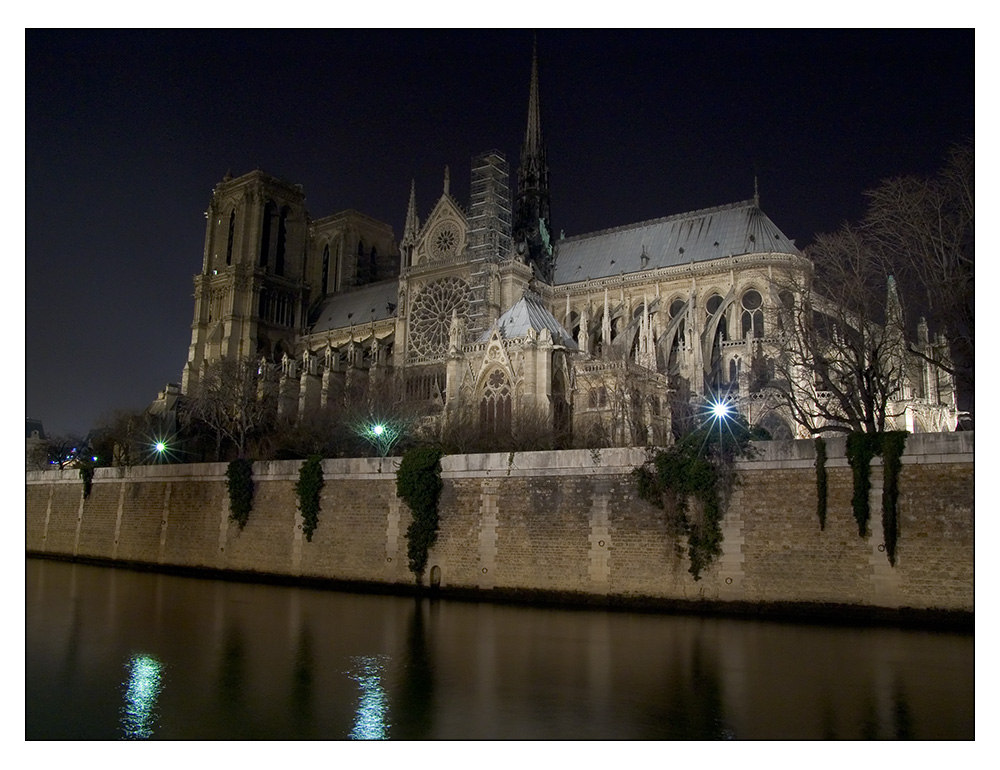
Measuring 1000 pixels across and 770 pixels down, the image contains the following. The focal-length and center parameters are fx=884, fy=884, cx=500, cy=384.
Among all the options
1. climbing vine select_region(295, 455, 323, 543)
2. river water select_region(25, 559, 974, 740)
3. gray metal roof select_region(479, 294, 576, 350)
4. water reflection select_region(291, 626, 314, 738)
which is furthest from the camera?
gray metal roof select_region(479, 294, 576, 350)

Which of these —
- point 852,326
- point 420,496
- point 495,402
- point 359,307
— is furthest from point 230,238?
point 852,326

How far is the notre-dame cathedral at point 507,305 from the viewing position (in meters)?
32.2

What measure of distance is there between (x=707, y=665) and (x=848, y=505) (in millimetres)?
5654

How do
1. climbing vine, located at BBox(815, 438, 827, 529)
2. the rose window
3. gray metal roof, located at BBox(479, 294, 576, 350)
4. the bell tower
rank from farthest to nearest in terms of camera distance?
the bell tower, the rose window, gray metal roof, located at BBox(479, 294, 576, 350), climbing vine, located at BBox(815, 438, 827, 529)

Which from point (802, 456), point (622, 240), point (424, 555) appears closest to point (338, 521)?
point (424, 555)

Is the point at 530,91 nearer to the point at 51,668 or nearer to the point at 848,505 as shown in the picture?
the point at 848,505

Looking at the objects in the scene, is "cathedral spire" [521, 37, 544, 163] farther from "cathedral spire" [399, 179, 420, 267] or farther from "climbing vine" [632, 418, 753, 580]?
"climbing vine" [632, 418, 753, 580]

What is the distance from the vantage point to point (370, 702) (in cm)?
999

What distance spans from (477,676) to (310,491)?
12.8 metres

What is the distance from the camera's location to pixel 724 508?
57.2ft

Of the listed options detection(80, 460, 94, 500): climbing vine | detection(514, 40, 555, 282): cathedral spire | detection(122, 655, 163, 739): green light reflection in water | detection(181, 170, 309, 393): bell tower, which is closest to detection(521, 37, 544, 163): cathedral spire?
detection(514, 40, 555, 282): cathedral spire

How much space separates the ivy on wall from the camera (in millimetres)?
15550

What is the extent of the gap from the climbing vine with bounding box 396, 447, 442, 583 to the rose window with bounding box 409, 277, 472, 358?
997 inches

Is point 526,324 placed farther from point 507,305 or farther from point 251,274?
point 251,274
